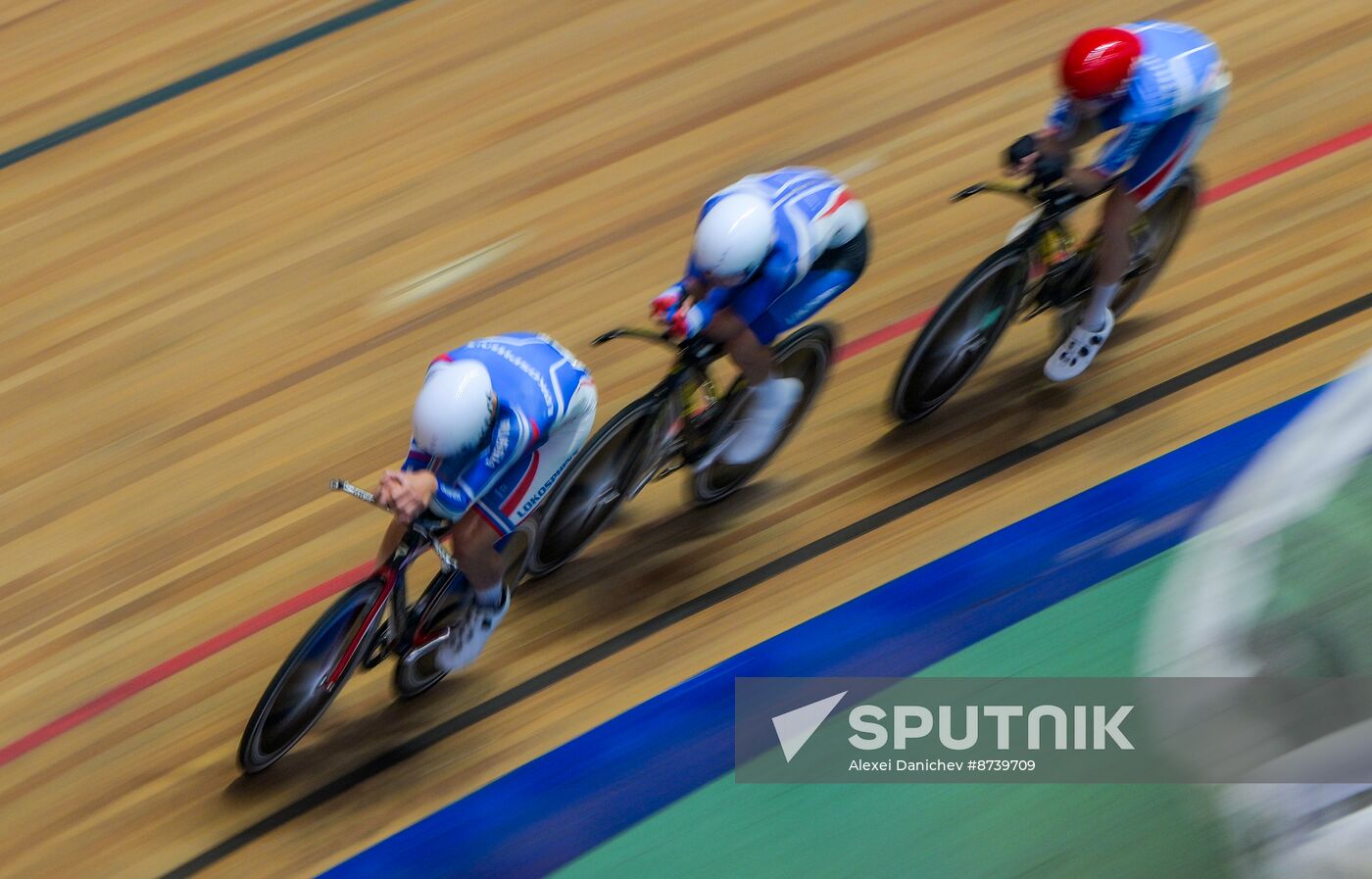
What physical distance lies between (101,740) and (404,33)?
3.36 metres

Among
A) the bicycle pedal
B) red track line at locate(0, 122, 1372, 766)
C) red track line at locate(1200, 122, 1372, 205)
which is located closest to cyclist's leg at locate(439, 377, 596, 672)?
the bicycle pedal

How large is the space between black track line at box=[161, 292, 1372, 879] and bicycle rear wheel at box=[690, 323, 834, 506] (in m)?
0.28

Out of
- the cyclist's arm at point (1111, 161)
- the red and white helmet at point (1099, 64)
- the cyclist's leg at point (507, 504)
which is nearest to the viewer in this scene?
the cyclist's leg at point (507, 504)

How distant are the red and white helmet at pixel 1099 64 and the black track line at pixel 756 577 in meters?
1.07

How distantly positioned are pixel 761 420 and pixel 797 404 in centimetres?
13

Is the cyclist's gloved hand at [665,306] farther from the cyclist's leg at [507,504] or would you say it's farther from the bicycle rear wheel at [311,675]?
the bicycle rear wheel at [311,675]

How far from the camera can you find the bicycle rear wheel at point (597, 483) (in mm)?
3805

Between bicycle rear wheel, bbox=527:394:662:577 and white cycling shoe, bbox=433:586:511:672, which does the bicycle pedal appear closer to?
white cycling shoe, bbox=433:586:511:672

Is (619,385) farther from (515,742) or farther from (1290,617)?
(1290,617)

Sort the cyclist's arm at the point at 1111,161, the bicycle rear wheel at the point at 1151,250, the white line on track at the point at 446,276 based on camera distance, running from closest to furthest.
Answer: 1. the cyclist's arm at the point at 1111,161
2. the bicycle rear wheel at the point at 1151,250
3. the white line on track at the point at 446,276

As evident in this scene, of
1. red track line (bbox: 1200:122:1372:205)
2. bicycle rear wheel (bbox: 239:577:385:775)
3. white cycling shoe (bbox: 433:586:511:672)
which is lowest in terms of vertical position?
red track line (bbox: 1200:122:1372:205)

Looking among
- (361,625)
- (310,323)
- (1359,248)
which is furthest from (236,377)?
(1359,248)

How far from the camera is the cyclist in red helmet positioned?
3799 millimetres

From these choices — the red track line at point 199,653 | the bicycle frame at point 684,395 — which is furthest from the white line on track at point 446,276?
the bicycle frame at point 684,395
